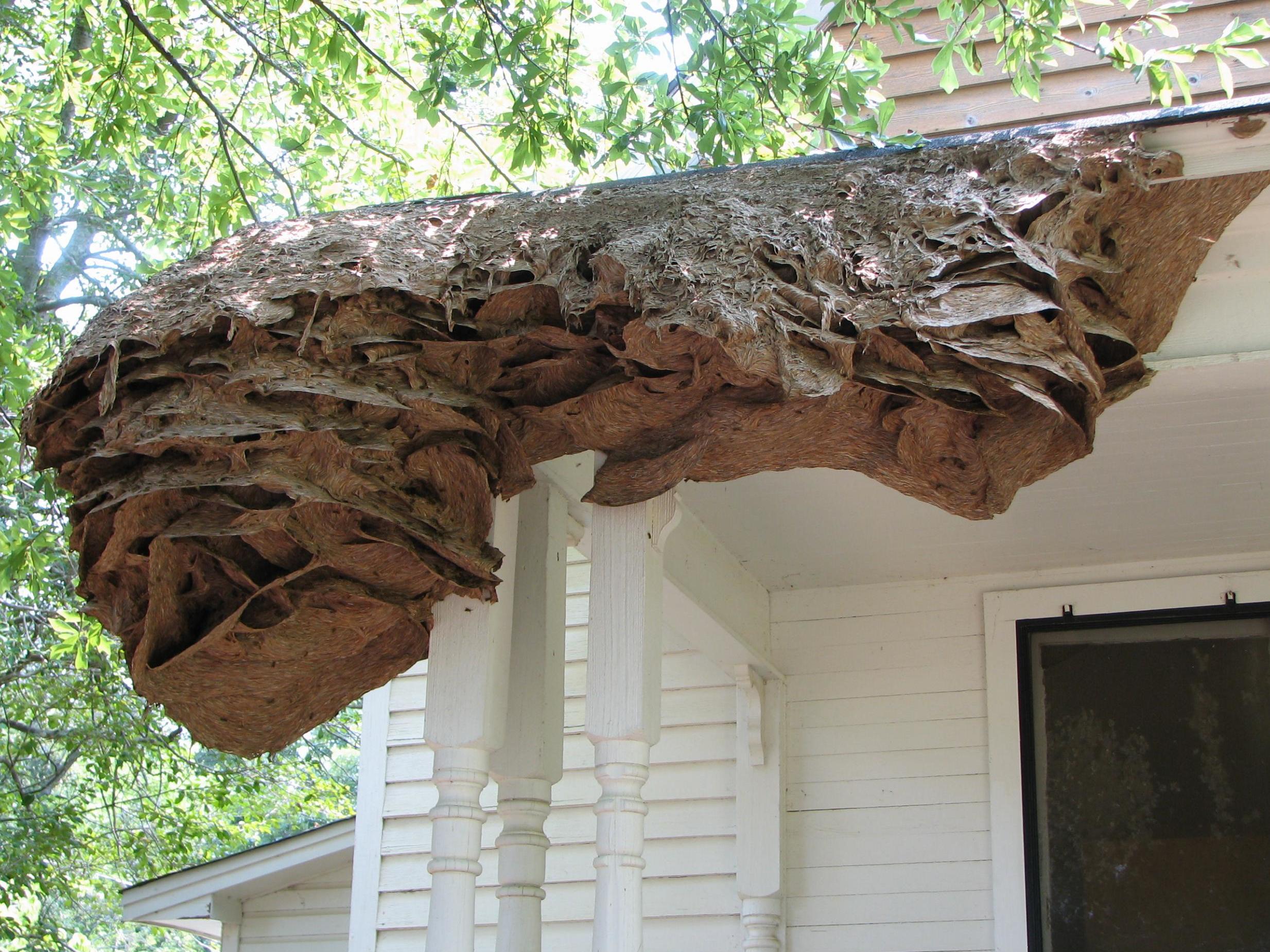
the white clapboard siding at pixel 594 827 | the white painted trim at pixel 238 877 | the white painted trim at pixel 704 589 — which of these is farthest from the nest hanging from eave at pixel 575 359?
the white painted trim at pixel 238 877

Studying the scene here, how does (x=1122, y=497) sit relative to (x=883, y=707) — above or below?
above

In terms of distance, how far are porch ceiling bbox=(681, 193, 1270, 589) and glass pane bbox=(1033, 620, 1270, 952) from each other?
15.4 inches

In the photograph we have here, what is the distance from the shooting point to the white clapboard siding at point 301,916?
6555 millimetres

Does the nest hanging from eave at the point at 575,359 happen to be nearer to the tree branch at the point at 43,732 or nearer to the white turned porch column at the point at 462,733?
the white turned porch column at the point at 462,733

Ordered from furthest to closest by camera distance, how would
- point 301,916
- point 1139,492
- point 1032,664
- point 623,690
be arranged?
point 301,916 → point 1032,664 → point 1139,492 → point 623,690

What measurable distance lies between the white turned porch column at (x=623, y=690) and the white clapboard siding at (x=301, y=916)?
12.6 ft

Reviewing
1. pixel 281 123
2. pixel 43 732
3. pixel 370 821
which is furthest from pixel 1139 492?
pixel 43 732

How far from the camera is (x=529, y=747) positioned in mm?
3559

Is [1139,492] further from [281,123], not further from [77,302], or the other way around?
[77,302]

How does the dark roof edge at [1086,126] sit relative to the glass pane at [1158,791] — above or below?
above

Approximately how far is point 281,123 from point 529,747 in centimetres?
765

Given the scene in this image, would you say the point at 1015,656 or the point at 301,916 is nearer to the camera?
the point at 1015,656

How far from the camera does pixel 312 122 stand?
762 cm

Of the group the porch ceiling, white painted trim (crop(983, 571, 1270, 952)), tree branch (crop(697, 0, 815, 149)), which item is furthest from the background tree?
white painted trim (crop(983, 571, 1270, 952))
